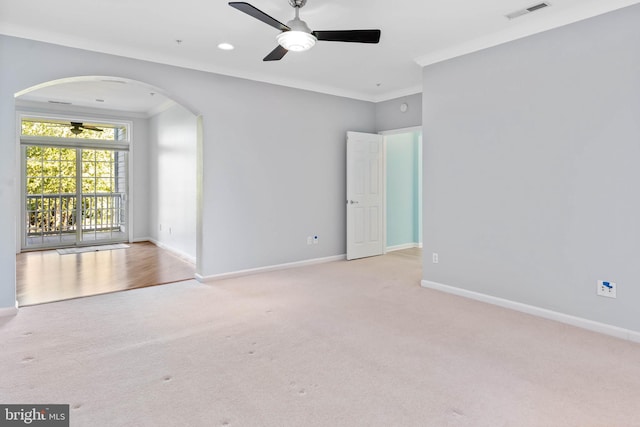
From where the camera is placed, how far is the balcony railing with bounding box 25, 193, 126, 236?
280 inches

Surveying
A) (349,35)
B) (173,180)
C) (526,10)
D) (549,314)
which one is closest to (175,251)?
(173,180)

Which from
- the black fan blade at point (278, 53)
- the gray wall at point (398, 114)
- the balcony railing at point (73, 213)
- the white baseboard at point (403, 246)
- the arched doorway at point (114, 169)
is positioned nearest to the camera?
the black fan blade at point (278, 53)

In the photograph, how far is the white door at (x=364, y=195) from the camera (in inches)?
239

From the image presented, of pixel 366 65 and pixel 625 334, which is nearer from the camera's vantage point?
pixel 625 334

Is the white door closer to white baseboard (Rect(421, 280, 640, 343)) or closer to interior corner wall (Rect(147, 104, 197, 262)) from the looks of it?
white baseboard (Rect(421, 280, 640, 343))

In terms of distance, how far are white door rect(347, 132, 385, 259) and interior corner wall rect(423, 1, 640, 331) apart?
1.75m

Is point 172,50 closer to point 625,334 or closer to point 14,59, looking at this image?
point 14,59

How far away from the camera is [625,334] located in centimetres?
301

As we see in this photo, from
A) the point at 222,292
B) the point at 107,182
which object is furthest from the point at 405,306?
the point at 107,182

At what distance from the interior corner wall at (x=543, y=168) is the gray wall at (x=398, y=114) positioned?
4.28 ft

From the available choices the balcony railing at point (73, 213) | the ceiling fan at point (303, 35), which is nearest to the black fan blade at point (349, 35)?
the ceiling fan at point (303, 35)

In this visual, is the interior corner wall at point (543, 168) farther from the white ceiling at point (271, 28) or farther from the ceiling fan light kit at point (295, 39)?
the ceiling fan light kit at point (295, 39)

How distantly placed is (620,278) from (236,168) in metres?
4.18

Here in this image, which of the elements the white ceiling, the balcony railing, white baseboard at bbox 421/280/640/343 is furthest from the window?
white baseboard at bbox 421/280/640/343
